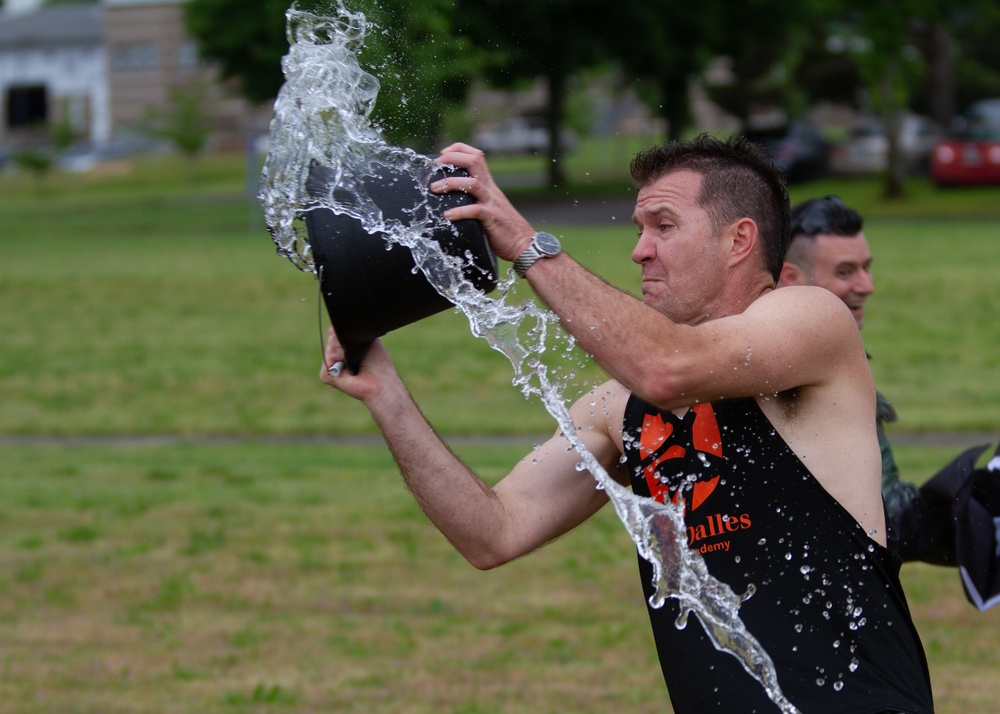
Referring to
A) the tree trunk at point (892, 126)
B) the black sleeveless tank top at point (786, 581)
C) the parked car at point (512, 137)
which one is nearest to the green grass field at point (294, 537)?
the parked car at point (512, 137)

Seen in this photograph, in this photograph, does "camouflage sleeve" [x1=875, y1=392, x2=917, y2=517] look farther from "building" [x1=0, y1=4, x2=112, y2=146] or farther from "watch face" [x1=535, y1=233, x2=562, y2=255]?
"building" [x1=0, y1=4, x2=112, y2=146]

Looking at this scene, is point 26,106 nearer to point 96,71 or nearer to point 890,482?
point 96,71

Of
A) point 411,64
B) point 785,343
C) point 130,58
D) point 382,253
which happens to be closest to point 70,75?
point 130,58

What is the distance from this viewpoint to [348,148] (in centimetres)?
288

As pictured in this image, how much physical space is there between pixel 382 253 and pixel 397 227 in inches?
2.5

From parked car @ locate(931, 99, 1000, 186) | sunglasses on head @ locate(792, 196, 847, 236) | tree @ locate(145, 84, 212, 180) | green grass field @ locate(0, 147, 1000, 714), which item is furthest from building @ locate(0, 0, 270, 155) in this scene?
sunglasses on head @ locate(792, 196, 847, 236)

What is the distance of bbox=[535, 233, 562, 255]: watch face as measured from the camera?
8.79 feet

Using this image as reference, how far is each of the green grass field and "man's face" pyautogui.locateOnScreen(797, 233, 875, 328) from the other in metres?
0.75

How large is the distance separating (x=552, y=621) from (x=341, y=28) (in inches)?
145

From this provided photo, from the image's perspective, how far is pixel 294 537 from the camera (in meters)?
7.53

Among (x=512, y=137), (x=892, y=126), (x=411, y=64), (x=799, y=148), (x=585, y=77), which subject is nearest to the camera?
(x=411, y=64)

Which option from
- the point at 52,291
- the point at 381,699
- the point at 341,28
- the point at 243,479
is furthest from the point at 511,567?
the point at 52,291

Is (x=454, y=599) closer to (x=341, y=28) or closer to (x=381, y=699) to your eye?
(x=381, y=699)

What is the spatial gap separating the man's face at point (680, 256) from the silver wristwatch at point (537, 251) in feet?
0.82
